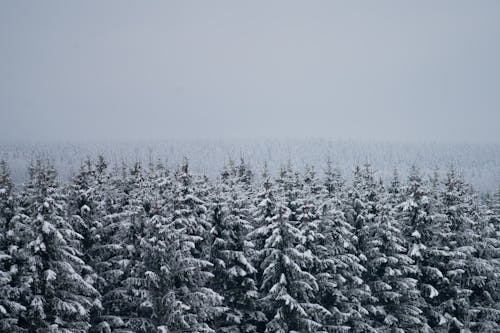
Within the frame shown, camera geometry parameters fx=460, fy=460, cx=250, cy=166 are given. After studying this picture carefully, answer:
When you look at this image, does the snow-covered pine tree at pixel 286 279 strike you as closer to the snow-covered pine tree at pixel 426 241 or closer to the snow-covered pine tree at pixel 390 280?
the snow-covered pine tree at pixel 390 280

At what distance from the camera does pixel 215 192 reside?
89.4 feet

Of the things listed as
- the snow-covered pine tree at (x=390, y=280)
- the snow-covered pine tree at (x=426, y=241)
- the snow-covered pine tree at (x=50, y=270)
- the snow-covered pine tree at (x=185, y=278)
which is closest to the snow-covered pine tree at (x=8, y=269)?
the snow-covered pine tree at (x=50, y=270)

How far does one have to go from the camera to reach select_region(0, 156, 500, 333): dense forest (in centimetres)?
2069

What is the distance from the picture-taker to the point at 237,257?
25547 mm

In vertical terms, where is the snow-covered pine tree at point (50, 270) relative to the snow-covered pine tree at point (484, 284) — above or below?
above

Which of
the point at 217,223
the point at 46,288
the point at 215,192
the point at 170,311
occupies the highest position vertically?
the point at 215,192

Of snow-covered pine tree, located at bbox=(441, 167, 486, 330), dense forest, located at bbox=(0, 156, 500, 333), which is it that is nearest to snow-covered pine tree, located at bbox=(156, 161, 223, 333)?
dense forest, located at bbox=(0, 156, 500, 333)

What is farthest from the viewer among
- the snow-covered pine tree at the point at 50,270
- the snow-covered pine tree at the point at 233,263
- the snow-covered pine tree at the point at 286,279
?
the snow-covered pine tree at the point at 233,263

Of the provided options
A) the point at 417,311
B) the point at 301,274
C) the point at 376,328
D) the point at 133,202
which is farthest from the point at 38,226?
the point at 417,311

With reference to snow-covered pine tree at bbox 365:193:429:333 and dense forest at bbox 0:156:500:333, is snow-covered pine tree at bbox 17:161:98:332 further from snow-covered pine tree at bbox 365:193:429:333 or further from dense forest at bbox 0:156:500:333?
snow-covered pine tree at bbox 365:193:429:333

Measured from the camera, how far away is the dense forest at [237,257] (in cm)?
2069

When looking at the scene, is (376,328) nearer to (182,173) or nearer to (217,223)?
(217,223)

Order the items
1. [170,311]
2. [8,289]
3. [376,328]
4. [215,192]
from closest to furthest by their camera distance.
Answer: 1. [8,289]
2. [170,311]
3. [215,192]
4. [376,328]

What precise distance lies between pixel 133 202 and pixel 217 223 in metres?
4.83
